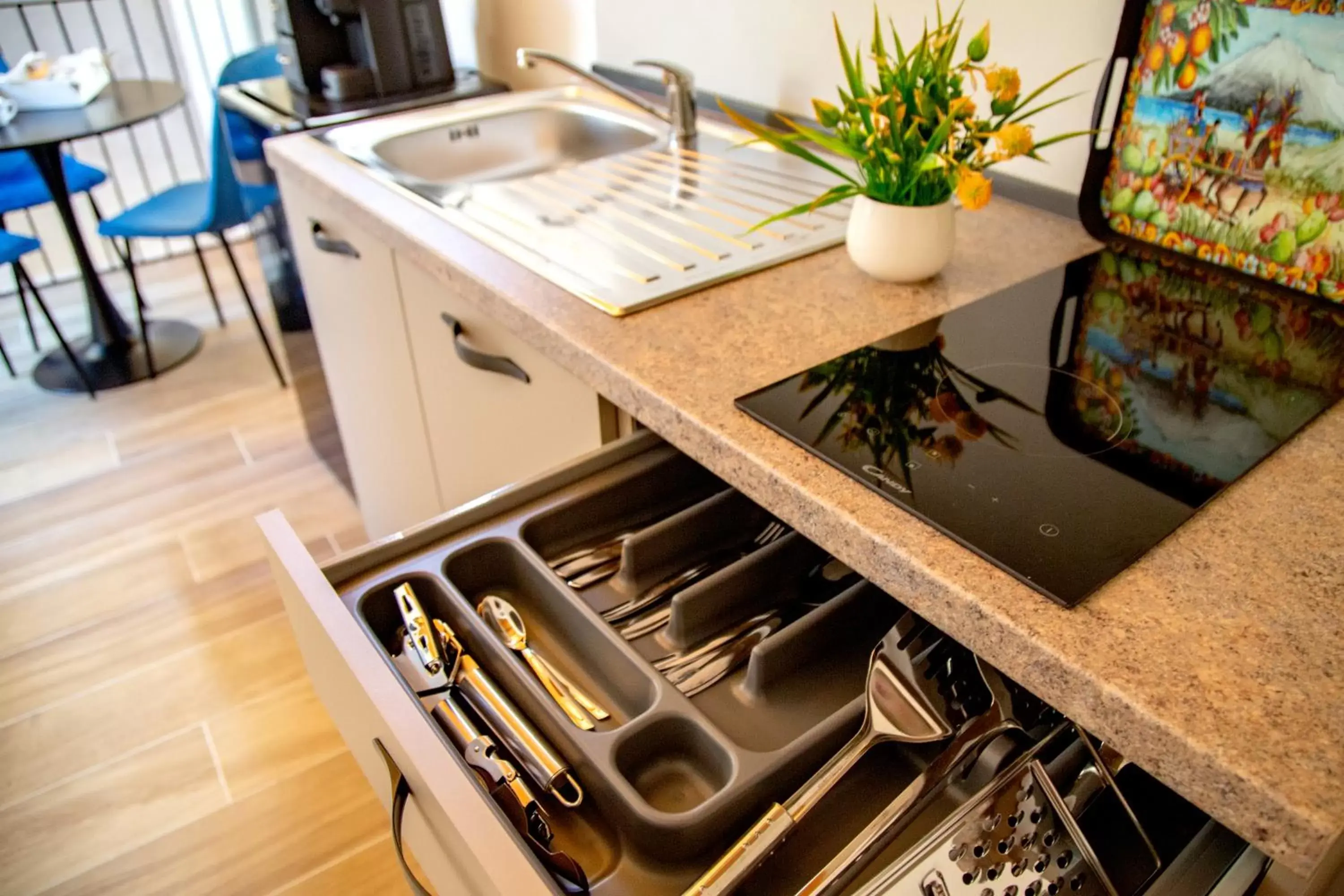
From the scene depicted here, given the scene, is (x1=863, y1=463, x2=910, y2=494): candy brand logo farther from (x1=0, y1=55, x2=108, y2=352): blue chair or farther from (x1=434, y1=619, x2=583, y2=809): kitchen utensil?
(x1=0, y1=55, x2=108, y2=352): blue chair

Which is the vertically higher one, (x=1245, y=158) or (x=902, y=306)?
(x=1245, y=158)

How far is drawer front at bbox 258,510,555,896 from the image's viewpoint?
0.53 metres

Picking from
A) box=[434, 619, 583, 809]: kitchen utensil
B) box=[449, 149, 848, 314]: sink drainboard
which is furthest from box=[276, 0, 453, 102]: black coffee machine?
box=[434, 619, 583, 809]: kitchen utensil

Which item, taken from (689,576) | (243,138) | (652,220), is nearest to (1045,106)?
(652,220)

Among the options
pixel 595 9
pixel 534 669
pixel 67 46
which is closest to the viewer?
pixel 534 669

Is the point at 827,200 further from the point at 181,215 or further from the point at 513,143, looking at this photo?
the point at 181,215

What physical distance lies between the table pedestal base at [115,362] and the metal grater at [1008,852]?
2790 millimetres

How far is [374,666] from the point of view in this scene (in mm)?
638

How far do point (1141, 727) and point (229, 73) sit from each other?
2.69m

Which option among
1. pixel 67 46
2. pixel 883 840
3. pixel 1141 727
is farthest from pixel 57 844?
pixel 67 46

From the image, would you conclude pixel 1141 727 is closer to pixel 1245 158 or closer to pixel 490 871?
pixel 490 871

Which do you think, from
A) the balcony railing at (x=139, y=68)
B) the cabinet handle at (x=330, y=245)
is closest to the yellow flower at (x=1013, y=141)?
the cabinet handle at (x=330, y=245)

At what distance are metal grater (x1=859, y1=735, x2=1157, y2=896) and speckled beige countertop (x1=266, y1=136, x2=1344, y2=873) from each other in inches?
3.0

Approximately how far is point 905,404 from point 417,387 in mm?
826
